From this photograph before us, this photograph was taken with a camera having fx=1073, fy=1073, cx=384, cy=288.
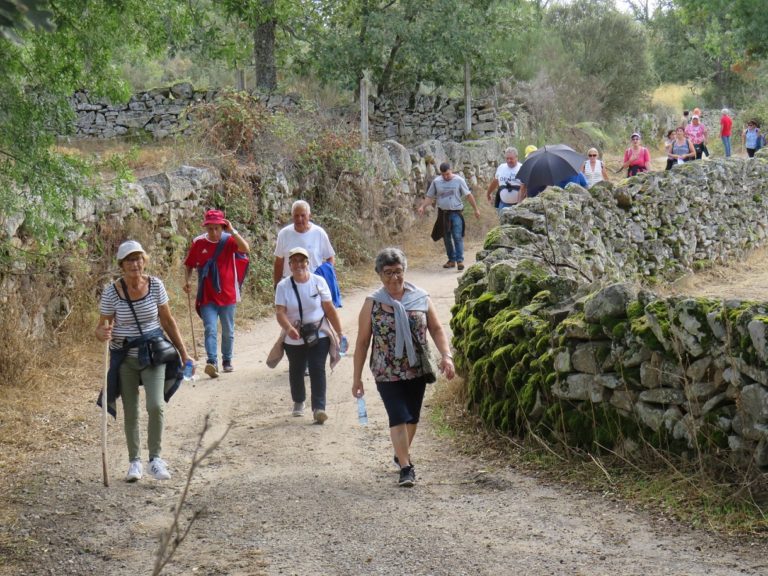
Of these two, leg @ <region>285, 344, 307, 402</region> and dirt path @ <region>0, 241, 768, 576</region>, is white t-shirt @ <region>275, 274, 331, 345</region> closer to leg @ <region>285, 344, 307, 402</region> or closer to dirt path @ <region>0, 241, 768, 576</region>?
leg @ <region>285, 344, 307, 402</region>

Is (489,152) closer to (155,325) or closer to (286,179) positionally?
(286,179)

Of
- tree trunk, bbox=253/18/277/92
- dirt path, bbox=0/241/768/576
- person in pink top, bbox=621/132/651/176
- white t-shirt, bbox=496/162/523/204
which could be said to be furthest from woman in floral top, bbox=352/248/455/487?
tree trunk, bbox=253/18/277/92

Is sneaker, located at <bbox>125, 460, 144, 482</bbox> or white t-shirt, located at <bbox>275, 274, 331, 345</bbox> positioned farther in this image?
white t-shirt, located at <bbox>275, 274, 331, 345</bbox>

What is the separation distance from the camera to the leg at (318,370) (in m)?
8.91

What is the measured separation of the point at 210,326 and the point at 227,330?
176 mm

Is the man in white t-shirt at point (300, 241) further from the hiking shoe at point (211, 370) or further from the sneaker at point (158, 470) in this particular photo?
the sneaker at point (158, 470)

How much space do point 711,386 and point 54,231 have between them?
16.7ft

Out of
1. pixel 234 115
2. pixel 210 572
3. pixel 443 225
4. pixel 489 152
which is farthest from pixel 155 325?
pixel 489 152

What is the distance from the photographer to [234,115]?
52.8 ft

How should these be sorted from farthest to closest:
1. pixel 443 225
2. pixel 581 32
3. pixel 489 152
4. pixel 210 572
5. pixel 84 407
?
pixel 581 32 < pixel 489 152 < pixel 443 225 < pixel 84 407 < pixel 210 572

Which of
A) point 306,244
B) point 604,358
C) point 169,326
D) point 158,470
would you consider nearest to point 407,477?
point 604,358

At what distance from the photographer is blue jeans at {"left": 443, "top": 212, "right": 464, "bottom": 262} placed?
56.3ft

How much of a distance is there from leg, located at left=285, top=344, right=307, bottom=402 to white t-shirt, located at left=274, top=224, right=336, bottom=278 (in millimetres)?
1682

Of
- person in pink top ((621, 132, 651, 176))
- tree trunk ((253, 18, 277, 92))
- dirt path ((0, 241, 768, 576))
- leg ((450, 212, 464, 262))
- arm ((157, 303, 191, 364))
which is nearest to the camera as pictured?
dirt path ((0, 241, 768, 576))
